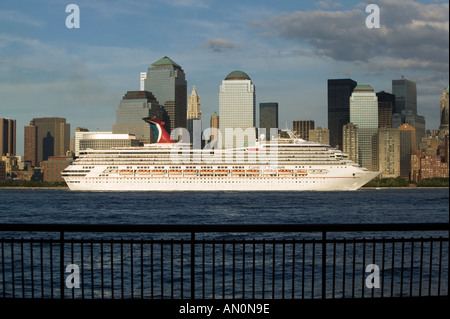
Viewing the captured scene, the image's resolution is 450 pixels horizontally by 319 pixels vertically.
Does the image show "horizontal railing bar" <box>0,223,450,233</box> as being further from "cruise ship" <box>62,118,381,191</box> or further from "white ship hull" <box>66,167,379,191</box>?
"cruise ship" <box>62,118,381,191</box>

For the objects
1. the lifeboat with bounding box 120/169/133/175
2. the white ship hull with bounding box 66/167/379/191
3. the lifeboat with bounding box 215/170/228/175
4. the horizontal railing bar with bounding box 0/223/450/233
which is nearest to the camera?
the horizontal railing bar with bounding box 0/223/450/233

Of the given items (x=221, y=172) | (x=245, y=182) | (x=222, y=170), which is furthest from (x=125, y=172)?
(x=245, y=182)

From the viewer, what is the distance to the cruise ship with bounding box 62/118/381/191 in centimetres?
8688

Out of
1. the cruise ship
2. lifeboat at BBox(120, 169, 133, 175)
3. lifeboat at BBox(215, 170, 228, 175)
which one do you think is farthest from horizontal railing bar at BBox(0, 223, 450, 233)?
lifeboat at BBox(120, 169, 133, 175)

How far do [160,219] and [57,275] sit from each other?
2030 centimetres

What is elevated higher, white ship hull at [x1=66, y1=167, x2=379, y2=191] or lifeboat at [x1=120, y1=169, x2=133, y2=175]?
lifeboat at [x1=120, y1=169, x2=133, y2=175]

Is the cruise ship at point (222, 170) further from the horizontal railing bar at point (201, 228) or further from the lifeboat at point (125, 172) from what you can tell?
the horizontal railing bar at point (201, 228)

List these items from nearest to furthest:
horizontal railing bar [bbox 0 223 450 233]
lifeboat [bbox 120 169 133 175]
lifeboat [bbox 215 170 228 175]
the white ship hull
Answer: horizontal railing bar [bbox 0 223 450 233]
the white ship hull
lifeboat [bbox 215 170 228 175]
lifeboat [bbox 120 169 133 175]

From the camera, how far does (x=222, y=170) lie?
87.1m

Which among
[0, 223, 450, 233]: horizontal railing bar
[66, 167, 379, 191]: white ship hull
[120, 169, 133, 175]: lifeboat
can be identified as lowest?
[66, 167, 379, 191]: white ship hull

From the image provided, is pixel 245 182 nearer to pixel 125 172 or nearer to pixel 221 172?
pixel 221 172

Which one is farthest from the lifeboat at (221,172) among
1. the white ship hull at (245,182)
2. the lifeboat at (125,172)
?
the lifeboat at (125,172)
